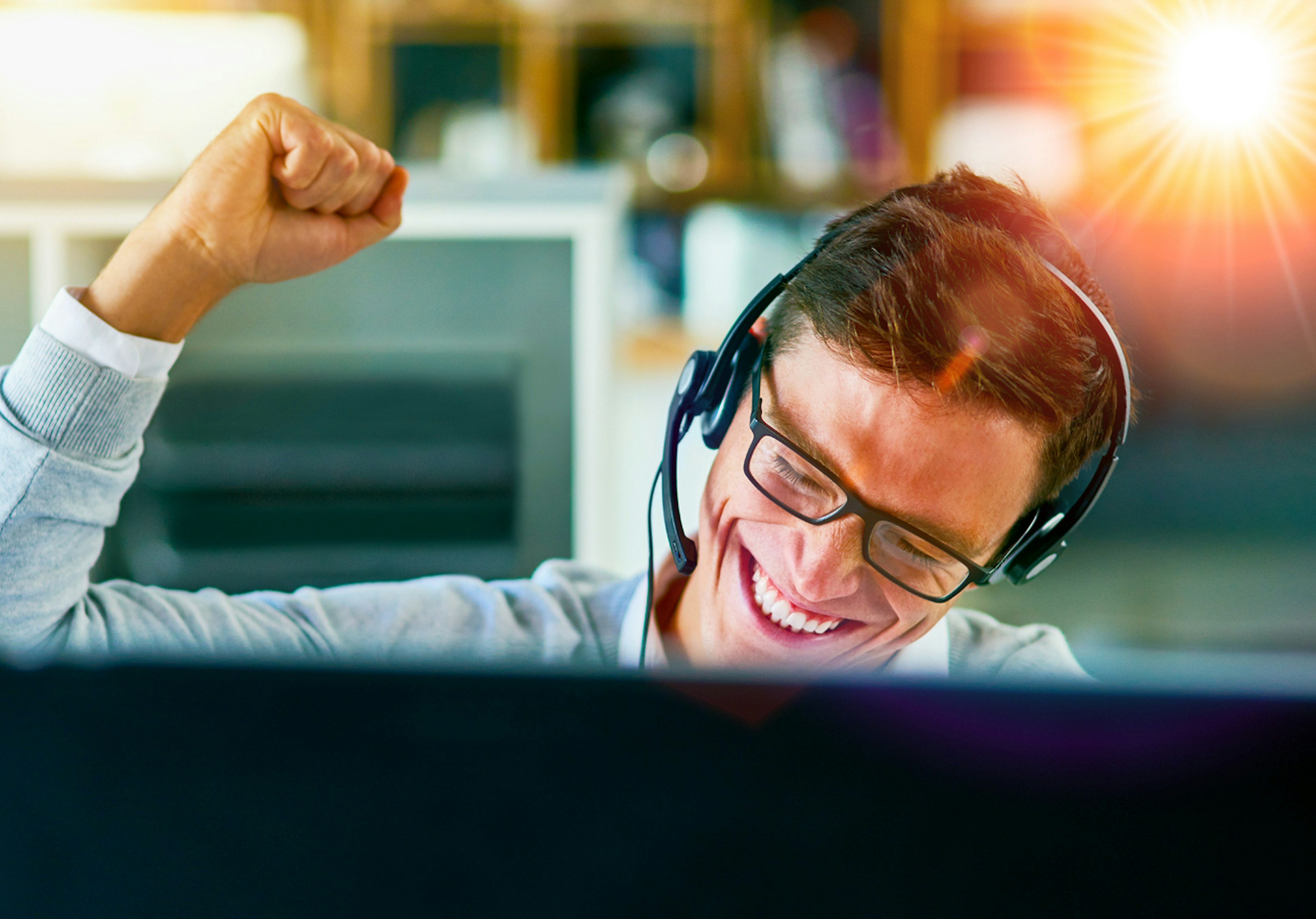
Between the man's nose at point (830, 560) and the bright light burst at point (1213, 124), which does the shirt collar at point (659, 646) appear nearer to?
the man's nose at point (830, 560)

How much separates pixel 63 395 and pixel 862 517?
0.38m

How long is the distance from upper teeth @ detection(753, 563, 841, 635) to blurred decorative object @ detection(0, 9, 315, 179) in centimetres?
293

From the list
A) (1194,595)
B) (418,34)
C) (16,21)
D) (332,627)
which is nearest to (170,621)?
(332,627)

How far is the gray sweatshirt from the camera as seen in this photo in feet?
1.66

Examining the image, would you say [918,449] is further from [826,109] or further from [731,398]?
[826,109]

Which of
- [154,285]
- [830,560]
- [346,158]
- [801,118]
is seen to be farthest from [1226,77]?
[801,118]

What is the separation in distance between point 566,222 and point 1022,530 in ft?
2.06

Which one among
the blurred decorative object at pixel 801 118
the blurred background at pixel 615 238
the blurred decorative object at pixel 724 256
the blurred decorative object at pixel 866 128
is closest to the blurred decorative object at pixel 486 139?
the blurred background at pixel 615 238

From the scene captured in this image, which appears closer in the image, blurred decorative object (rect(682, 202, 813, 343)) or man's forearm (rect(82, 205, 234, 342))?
man's forearm (rect(82, 205, 234, 342))

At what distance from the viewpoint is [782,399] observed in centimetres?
52

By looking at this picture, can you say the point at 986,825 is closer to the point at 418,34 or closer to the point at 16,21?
the point at 418,34

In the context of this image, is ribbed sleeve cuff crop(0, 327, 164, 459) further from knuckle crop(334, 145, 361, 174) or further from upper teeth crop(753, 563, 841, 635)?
upper teeth crop(753, 563, 841, 635)

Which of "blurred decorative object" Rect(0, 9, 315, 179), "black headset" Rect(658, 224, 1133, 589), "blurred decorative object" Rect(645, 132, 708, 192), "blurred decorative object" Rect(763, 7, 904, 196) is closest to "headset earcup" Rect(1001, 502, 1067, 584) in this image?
"black headset" Rect(658, 224, 1133, 589)

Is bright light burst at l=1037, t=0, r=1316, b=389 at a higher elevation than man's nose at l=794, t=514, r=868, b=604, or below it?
higher
